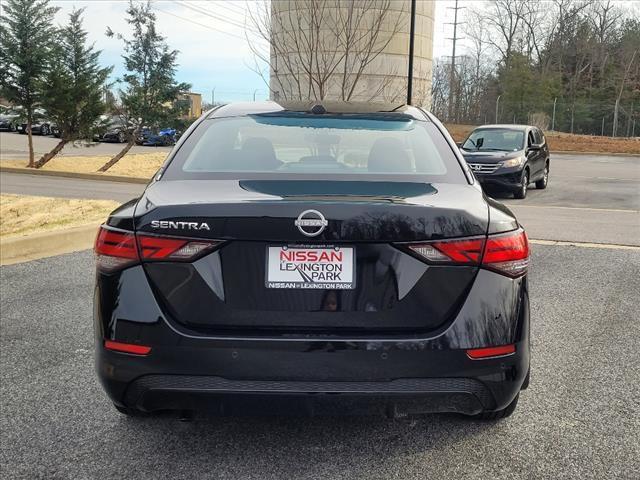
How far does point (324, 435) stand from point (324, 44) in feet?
59.6

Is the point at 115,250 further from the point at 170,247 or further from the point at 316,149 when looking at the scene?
the point at 316,149

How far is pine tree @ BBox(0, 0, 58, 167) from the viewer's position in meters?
19.7

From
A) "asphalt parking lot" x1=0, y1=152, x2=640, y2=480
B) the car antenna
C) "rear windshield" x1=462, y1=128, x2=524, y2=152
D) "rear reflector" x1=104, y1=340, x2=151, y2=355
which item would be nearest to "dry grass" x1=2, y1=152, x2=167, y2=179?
"rear windshield" x1=462, y1=128, x2=524, y2=152

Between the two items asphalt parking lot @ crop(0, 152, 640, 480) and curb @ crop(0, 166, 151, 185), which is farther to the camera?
Result: curb @ crop(0, 166, 151, 185)

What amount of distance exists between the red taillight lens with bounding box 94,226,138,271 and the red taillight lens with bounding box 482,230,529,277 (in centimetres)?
138

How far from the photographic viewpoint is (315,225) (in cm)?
242

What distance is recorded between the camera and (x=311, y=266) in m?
2.44

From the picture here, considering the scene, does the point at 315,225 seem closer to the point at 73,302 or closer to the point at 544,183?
the point at 73,302

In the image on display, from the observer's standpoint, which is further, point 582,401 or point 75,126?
point 75,126

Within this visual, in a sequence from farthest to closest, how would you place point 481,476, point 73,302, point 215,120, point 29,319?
1. point 73,302
2. point 29,319
3. point 215,120
4. point 481,476

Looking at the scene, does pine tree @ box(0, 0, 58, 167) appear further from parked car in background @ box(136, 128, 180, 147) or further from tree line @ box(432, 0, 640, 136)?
tree line @ box(432, 0, 640, 136)

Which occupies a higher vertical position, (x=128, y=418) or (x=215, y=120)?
(x=215, y=120)

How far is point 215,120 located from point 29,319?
2533 mm

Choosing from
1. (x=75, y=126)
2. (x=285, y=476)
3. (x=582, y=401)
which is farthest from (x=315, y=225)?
(x=75, y=126)
